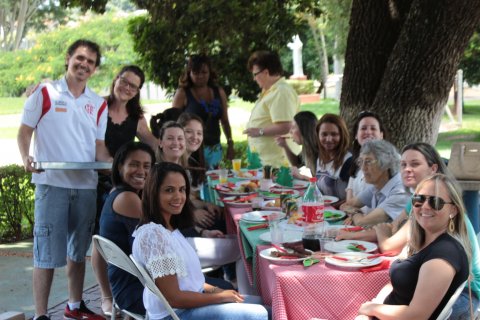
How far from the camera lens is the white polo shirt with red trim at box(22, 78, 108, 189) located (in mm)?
4387

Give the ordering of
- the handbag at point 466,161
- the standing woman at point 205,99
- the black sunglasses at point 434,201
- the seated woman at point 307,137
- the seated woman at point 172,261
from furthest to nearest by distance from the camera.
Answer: the standing woman at point 205,99 → the handbag at point 466,161 → the seated woman at point 307,137 → the seated woman at point 172,261 → the black sunglasses at point 434,201

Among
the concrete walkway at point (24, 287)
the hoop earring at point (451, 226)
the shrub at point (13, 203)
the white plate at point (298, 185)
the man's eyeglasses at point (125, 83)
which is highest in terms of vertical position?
the man's eyeglasses at point (125, 83)

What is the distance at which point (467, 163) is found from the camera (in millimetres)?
5859

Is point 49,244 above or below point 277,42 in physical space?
below

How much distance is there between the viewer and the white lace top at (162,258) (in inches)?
118

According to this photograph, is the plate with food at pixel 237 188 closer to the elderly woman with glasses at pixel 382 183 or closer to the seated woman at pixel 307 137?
the seated woman at pixel 307 137

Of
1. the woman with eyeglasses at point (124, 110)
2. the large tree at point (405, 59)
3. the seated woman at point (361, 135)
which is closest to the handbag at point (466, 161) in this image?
the seated woman at point (361, 135)

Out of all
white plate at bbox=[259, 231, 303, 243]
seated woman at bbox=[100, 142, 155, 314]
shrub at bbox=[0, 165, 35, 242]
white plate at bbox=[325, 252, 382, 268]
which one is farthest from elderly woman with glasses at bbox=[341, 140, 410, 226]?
shrub at bbox=[0, 165, 35, 242]

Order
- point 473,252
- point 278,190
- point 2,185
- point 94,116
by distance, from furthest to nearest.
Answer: point 2,185
point 278,190
point 94,116
point 473,252

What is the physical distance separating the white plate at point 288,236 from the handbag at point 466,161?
2648mm

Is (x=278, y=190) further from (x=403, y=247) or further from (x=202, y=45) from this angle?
(x=202, y=45)

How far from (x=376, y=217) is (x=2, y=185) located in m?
5.15

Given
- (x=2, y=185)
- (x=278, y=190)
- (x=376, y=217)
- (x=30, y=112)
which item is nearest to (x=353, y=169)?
(x=278, y=190)

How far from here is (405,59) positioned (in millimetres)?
6785
